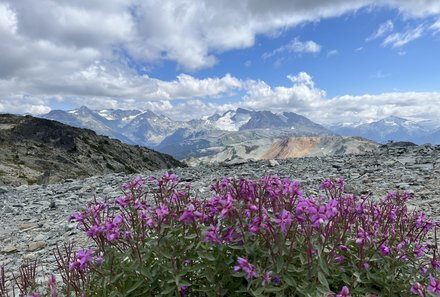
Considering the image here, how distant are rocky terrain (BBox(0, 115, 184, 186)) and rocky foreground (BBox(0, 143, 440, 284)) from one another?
1746 cm

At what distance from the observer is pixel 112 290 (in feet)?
15.3

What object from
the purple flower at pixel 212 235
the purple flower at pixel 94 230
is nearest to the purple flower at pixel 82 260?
the purple flower at pixel 94 230

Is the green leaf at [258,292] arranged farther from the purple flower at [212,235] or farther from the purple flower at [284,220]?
the purple flower at [212,235]

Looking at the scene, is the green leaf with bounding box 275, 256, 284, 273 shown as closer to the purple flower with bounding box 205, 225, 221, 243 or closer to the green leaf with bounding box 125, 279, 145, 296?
the purple flower with bounding box 205, 225, 221, 243

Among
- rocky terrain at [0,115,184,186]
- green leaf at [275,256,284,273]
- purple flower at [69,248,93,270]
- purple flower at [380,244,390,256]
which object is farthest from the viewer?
rocky terrain at [0,115,184,186]

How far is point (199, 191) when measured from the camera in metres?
16.5

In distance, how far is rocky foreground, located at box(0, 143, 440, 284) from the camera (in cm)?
1208

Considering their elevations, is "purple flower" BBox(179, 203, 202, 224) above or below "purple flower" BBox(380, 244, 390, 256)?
above

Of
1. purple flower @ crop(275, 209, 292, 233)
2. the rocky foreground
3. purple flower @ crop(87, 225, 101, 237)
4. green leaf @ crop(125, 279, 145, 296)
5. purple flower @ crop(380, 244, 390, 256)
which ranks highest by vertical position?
purple flower @ crop(275, 209, 292, 233)

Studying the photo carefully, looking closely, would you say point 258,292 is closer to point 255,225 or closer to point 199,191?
point 255,225

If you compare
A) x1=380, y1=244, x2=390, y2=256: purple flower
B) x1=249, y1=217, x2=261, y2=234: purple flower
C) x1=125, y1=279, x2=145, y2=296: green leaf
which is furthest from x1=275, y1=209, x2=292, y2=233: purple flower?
x1=125, y1=279, x2=145, y2=296: green leaf

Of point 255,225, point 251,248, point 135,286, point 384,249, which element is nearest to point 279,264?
point 251,248

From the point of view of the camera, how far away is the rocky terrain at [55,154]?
42.4m

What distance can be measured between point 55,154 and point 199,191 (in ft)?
143
